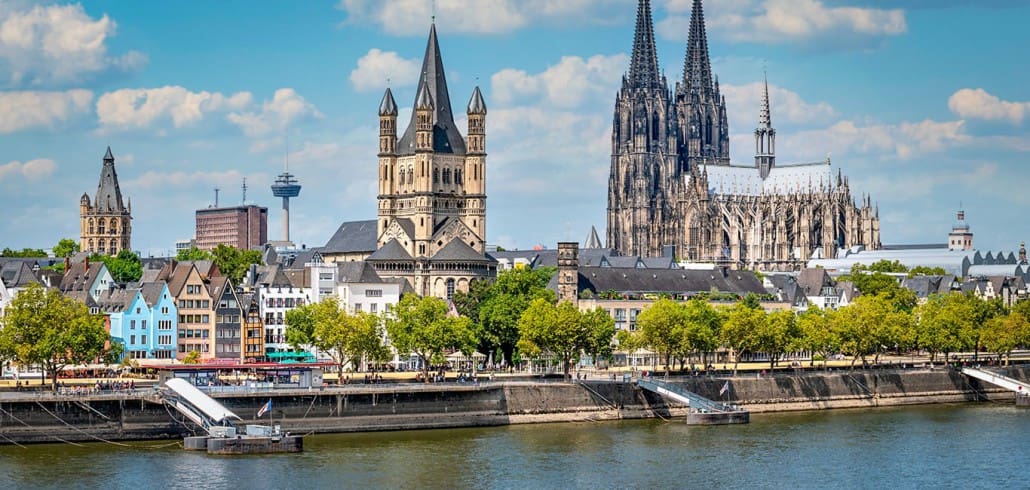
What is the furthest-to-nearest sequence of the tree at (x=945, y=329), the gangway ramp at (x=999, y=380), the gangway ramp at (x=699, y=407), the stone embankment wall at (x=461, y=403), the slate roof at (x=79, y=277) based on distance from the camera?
the tree at (x=945, y=329) < the slate roof at (x=79, y=277) < the gangway ramp at (x=999, y=380) < the gangway ramp at (x=699, y=407) < the stone embankment wall at (x=461, y=403)

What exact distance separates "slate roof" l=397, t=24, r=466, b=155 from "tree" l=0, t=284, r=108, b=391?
69.0 m

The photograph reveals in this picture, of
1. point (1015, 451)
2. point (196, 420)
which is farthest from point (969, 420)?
point (196, 420)

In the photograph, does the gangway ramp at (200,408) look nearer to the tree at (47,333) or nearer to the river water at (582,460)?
the river water at (582,460)

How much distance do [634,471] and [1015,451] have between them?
2466 centimetres

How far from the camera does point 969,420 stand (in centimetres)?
12106

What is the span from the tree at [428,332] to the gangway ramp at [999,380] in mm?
39157

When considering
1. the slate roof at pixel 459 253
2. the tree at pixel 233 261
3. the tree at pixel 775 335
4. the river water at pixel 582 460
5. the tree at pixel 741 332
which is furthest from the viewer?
the tree at pixel 233 261

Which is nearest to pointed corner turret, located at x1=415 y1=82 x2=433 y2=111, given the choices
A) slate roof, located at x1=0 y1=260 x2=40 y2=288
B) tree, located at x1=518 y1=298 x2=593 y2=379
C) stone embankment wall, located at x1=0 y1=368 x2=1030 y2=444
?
slate roof, located at x1=0 y1=260 x2=40 y2=288

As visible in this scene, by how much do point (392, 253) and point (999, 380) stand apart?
59.9m

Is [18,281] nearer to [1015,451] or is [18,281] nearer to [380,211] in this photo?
[380,211]

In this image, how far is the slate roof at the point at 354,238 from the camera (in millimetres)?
187812

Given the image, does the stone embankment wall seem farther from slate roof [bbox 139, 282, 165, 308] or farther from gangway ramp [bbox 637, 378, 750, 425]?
slate roof [bbox 139, 282, 165, 308]

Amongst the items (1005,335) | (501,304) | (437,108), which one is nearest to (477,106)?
(437,108)

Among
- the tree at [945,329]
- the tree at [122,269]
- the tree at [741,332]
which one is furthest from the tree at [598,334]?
the tree at [122,269]
